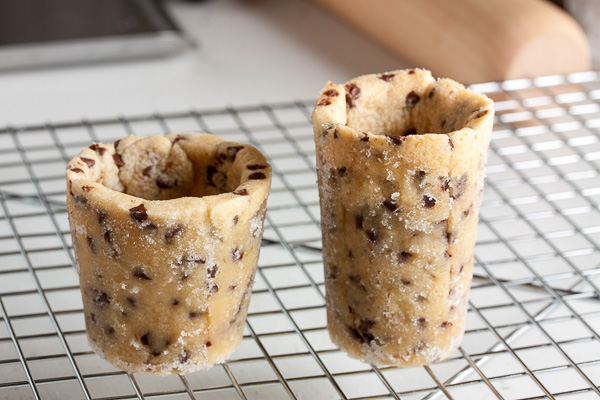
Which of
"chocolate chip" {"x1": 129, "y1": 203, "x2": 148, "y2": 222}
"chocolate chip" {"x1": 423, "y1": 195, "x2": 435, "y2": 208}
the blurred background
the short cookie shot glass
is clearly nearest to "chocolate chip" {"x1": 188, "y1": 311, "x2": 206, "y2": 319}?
the short cookie shot glass

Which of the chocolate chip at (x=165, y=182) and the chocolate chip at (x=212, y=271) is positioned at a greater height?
the chocolate chip at (x=165, y=182)

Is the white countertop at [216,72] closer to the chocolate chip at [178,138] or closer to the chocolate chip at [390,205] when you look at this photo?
the chocolate chip at [178,138]

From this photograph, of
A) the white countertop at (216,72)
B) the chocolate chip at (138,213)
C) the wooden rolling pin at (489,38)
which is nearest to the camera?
the chocolate chip at (138,213)

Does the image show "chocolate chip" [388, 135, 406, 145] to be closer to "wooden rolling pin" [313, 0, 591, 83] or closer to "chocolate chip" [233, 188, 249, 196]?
"chocolate chip" [233, 188, 249, 196]

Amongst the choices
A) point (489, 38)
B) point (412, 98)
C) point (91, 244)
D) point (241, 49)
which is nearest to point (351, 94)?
point (412, 98)

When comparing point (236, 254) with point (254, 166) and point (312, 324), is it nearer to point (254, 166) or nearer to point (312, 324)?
point (254, 166)

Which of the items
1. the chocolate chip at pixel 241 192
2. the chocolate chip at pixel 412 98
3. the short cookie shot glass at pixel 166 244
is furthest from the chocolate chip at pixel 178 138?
the chocolate chip at pixel 412 98

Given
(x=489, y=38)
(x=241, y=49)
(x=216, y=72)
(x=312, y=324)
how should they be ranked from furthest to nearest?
(x=241, y=49), (x=216, y=72), (x=489, y=38), (x=312, y=324)

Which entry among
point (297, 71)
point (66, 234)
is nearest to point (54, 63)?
point (297, 71)
